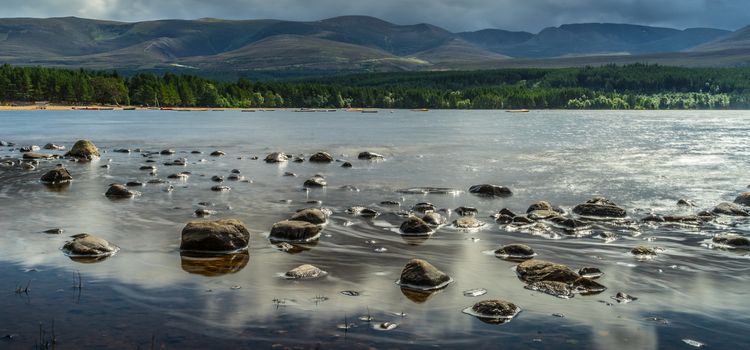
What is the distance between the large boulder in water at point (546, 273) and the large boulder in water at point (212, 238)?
937 cm

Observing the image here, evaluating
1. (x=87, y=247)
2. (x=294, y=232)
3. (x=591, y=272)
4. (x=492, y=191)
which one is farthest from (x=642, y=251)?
(x=87, y=247)

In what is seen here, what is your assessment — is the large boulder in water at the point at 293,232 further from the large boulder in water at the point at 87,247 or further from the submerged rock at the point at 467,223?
the submerged rock at the point at 467,223

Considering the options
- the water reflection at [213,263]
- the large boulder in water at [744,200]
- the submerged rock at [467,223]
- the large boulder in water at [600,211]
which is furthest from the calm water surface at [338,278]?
the large boulder in water at [744,200]

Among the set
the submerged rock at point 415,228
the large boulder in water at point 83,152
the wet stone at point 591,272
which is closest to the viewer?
the wet stone at point 591,272

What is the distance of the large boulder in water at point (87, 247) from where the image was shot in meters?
20.2

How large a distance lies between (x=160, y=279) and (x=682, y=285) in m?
14.7

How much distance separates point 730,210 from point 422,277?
20380 mm

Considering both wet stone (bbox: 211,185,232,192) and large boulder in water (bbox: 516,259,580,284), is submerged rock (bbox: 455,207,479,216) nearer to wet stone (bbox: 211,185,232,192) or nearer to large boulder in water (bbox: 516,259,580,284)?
large boulder in water (bbox: 516,259,580,284)

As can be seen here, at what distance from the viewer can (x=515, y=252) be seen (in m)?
21.2

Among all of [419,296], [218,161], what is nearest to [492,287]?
[419,296]

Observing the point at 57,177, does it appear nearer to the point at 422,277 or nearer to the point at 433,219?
the point at 433,219

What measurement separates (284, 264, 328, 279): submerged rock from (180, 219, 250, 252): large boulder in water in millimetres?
3547

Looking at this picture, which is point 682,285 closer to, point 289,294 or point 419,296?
point 419,296

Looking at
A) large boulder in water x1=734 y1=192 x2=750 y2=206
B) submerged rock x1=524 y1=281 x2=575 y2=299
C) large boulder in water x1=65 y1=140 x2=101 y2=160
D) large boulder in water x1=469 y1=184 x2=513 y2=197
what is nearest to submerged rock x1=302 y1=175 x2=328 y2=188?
large boulder in water x1=469 y1=184 x2=513 y2=197
